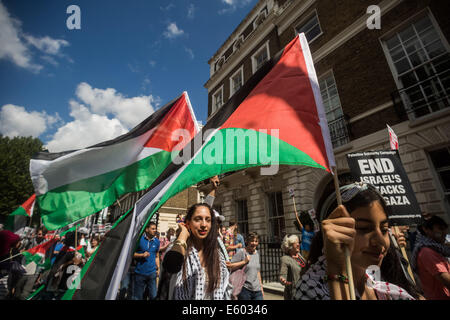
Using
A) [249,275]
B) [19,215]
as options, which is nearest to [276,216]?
[249,275]

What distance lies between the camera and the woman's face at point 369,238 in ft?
A: 4.32

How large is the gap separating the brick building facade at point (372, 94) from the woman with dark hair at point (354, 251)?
2.80m

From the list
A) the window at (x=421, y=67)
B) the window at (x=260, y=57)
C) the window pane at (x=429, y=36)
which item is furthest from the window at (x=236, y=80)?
the window pane at (x=429, y=36)

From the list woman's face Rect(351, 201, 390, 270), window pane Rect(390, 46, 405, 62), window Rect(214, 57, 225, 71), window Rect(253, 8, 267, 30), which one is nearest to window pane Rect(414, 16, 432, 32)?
window pane Rect(390, 46, 405, 62)

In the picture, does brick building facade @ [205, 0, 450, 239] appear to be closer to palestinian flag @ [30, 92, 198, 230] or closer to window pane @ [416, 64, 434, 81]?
window pane @ [416, 64, 434, 81]

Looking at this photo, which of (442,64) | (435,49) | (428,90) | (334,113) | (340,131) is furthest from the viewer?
(334,113)

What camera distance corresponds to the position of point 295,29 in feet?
39.6

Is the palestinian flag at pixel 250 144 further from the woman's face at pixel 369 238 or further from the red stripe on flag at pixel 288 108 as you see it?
the woman's face at pixel 369 238

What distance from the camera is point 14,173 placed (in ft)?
88.5

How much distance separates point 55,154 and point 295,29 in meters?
13.4

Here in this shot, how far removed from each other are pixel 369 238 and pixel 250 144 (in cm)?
121

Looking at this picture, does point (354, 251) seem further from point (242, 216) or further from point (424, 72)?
point (242, 216)

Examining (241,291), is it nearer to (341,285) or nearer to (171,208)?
(341,285)
